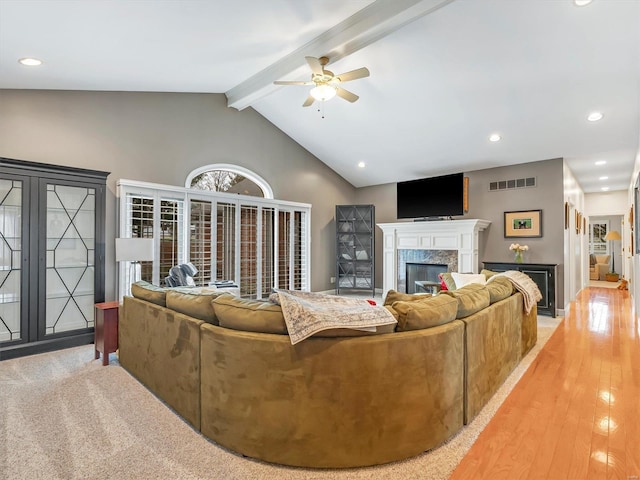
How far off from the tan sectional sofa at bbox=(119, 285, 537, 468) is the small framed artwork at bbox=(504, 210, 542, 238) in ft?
15.1

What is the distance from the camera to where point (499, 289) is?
3020 millimetres

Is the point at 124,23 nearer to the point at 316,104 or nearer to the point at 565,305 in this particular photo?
the point at 316,104

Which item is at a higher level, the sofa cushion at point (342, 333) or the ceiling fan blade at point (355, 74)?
the ceiling fan blade at point (355, 74)

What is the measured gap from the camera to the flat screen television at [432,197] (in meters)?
6.52

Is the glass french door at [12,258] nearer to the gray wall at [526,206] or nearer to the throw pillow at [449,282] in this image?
the throw pillow at [449,282]

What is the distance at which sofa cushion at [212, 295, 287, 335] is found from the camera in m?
1.91

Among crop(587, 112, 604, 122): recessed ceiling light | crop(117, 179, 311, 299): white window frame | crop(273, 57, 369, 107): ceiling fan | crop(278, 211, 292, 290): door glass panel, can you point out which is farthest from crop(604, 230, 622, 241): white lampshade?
crop(273, 57, 369, 107): ceiling fan

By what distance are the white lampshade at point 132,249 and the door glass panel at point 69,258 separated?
1.60ft

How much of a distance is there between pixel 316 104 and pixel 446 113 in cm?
202

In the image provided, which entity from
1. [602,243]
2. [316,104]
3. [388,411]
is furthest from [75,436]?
[602,243]

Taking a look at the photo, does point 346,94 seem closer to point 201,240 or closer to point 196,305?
point 196,305

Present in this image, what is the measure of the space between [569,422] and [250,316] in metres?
2.24

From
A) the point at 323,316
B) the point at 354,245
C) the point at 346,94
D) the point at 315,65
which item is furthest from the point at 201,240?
the point at 323,316

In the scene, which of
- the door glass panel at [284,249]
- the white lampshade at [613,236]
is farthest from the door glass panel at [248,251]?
the white lampshade at [613,236]
